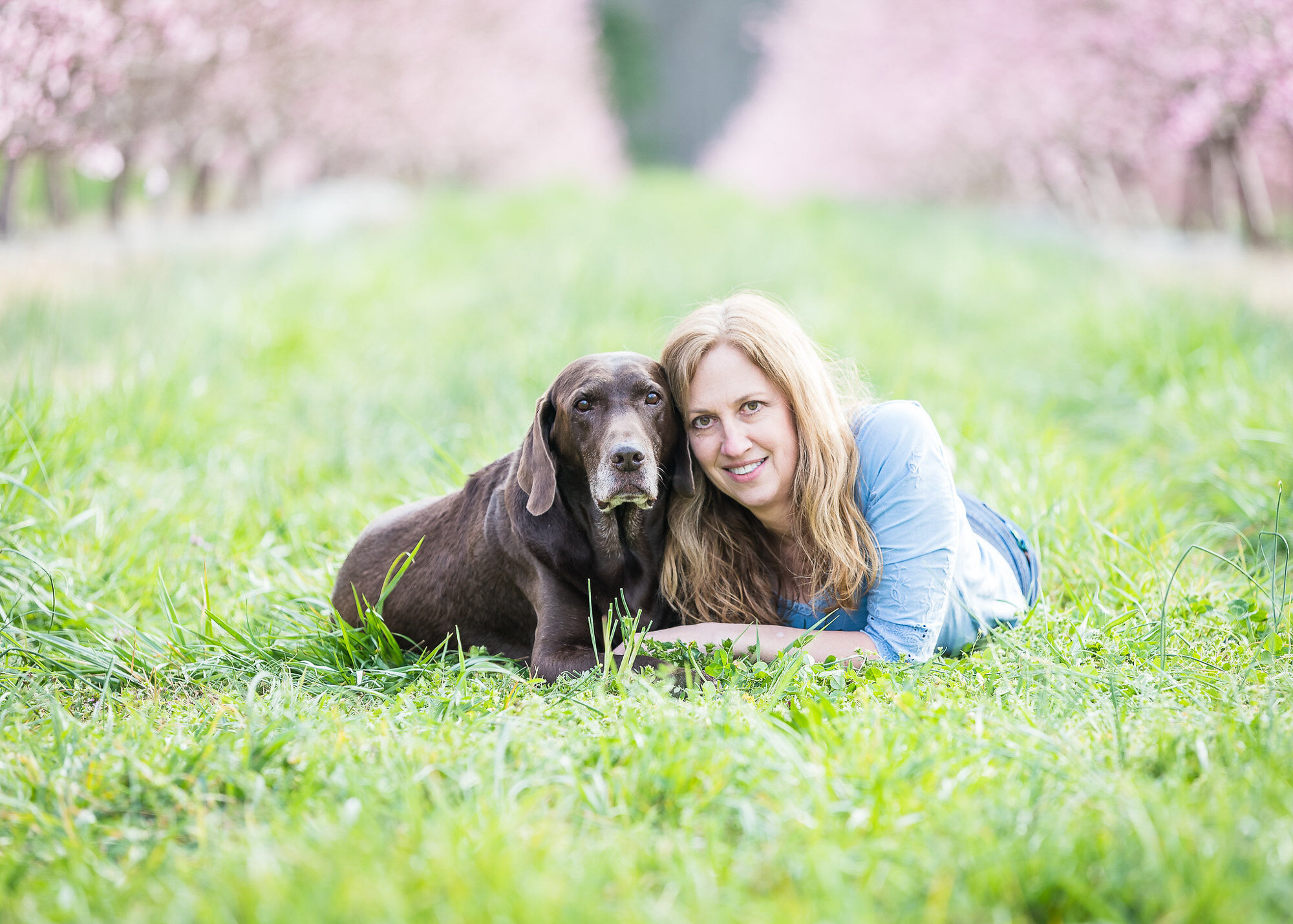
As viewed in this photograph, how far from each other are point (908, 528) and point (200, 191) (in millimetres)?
15335

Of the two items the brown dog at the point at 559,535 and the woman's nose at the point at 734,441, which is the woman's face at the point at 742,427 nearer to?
the woman's nose at the point at 734,441

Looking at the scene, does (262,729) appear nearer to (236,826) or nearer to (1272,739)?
(236,826)

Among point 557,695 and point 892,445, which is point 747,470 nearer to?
point 892,445

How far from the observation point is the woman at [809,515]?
2.82 m

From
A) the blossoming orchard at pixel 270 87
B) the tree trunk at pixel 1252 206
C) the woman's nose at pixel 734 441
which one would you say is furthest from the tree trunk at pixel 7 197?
the tree trunk at pixel 1252 206

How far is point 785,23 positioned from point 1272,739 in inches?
1207

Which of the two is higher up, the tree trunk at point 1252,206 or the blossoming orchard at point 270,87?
the blossoming orchard at point 270,87

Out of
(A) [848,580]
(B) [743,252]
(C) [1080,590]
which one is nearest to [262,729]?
(A) [848,580]

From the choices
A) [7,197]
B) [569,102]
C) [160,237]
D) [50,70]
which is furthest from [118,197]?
[569,102]

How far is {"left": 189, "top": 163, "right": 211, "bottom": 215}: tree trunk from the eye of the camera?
1511 centimetres

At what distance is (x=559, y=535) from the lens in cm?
298

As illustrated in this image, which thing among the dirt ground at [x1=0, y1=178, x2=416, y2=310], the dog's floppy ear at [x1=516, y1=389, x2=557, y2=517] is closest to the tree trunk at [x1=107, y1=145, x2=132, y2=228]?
the dirt ground at [x1=0, y1=178, x2=416, y2=310]

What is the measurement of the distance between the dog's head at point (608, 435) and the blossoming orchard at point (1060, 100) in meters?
6.20

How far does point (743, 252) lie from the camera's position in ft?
33.9
